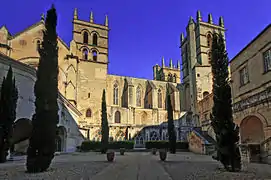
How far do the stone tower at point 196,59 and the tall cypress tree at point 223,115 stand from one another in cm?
3071

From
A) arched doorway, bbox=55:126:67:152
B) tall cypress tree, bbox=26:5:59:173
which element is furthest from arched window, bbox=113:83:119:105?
tall cypress tree, bbox=26:5:59:173

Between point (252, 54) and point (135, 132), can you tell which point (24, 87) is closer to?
point (252, 54)

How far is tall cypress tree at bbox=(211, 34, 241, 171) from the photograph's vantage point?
29.5 ft

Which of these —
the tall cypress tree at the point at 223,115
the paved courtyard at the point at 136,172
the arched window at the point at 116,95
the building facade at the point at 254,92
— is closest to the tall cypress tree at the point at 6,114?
the paved courtyard at the point at 136,172

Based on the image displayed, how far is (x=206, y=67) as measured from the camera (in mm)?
42156

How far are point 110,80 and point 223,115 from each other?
37.9 m

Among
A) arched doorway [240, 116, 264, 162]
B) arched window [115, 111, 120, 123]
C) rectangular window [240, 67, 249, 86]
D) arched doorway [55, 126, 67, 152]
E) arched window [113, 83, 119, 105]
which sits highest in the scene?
arched window [113, 83, 119, 105]

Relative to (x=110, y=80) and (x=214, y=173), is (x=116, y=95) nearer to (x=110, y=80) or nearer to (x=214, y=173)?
(x=110, y=80)

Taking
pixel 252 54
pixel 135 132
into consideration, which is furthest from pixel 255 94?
pixel 135 132

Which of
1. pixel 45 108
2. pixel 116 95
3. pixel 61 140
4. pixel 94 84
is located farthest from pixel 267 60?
pixel 116 95

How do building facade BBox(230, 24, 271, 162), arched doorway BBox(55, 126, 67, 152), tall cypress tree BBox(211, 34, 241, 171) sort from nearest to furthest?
1. tall cypress tree BBox(211, 34, 241, 171)
2. building facade BBox(230, 24, 271, 162)
3. arched doorway BBox(55, 126, 67, 152)

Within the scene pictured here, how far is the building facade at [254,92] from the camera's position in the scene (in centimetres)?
1271

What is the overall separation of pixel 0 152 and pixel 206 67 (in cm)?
3736

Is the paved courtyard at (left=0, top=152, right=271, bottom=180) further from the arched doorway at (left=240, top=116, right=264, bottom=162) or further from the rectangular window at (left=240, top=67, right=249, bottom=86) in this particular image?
the rectangular window at (left=240, top=67, right=249, bottom=86)
